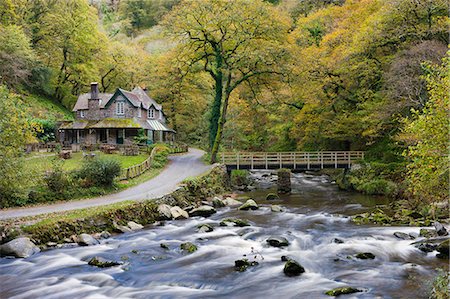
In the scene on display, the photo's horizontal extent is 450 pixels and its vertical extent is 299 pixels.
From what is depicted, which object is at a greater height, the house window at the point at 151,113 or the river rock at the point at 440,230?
the house window at the point at 151,113

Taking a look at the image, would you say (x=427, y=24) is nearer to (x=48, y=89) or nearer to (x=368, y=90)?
(x=368, y=90)

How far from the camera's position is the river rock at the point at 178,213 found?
2069 centimetres

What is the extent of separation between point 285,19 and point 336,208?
20.3 m

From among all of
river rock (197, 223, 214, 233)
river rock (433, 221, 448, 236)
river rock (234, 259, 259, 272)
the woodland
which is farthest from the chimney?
river rock (433, 221, 448, 236)

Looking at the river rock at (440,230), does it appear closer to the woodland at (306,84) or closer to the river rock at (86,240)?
the woodland at (306,84)

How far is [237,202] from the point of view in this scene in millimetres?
25844

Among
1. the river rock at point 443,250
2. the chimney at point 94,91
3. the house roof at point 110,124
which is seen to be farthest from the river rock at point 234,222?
the chimney at point 94,91

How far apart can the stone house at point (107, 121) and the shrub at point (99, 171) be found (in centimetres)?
2375

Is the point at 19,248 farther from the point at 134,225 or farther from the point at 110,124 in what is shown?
the point at 110,124

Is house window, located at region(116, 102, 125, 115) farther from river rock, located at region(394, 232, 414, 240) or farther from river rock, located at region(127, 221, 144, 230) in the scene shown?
river rock, located at region(394, 232, 414, 240)

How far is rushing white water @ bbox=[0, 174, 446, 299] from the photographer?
36.3 feet

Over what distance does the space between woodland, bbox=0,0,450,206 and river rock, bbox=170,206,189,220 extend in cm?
758

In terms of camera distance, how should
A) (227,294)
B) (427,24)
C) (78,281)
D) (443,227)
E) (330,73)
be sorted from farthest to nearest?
(330,73), (427,24), (443,227), (78,281), (227,294)

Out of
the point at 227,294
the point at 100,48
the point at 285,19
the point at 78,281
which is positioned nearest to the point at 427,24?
the point at 285,19
